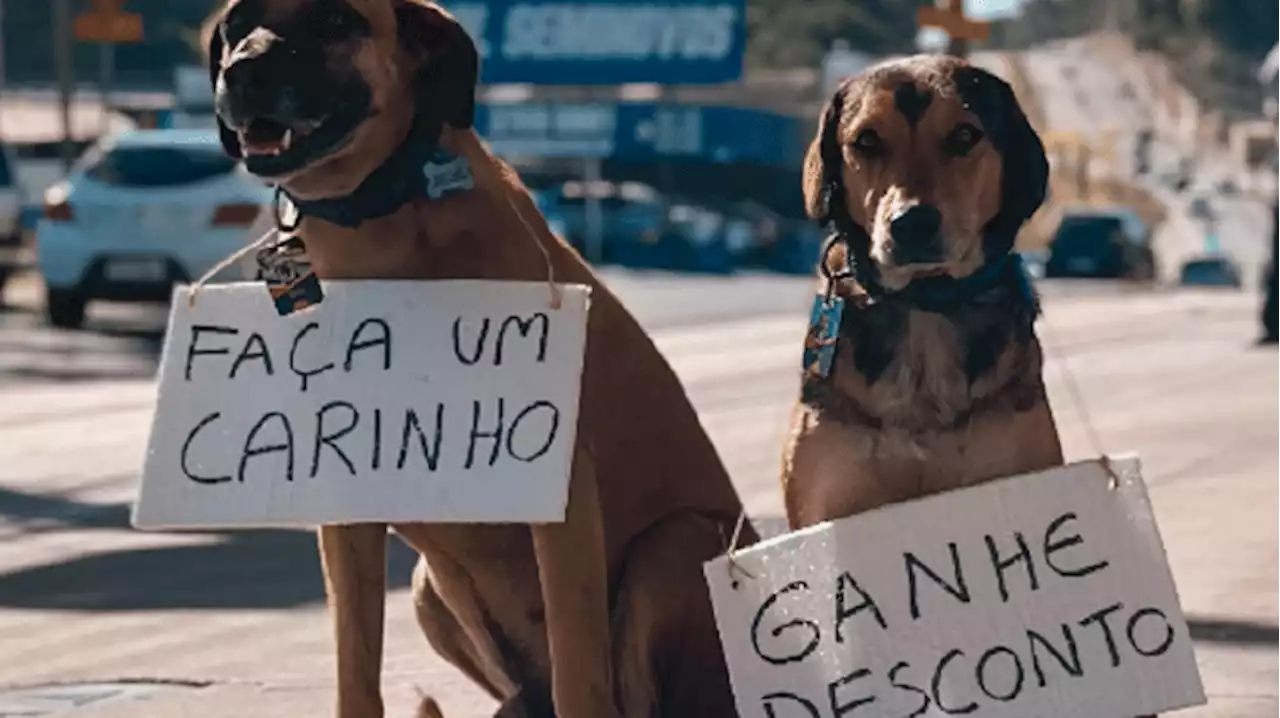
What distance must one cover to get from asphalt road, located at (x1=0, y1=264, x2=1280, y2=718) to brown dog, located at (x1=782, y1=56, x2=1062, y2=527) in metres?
1.67

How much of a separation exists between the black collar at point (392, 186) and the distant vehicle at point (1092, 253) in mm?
41292

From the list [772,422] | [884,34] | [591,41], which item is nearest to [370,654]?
[772,422]

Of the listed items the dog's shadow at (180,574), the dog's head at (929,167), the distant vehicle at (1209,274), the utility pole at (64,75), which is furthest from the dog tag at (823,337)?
the distant vehicle at (1209,274)

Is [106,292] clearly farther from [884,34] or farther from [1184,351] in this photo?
[884,34]

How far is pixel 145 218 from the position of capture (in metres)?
18.8

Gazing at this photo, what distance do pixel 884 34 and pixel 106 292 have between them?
71673 mm

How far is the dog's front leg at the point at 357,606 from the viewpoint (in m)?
4.92

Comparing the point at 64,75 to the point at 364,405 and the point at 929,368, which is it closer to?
the point at 364,405

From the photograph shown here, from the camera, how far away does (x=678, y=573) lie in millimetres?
4934

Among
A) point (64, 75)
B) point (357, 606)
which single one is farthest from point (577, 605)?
point (64, 75)

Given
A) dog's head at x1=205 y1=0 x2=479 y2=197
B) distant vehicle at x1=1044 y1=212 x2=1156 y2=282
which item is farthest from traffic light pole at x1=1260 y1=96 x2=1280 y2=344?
distant vehicle at x1=1044 y1=212 x2=1156 y2=282

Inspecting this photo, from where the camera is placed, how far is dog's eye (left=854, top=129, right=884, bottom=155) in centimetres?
434

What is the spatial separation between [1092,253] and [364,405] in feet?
136

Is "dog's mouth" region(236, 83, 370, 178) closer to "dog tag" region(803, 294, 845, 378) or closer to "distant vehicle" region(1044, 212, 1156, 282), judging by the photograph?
"dog tag" region(803, 294, 845, 378)
